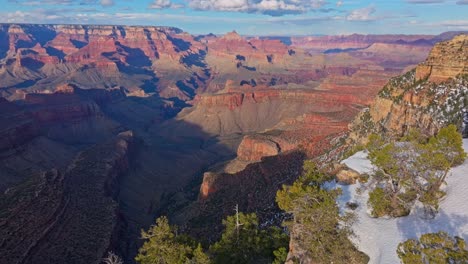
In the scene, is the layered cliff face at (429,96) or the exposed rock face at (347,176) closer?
the exposed rock face at (347,176)

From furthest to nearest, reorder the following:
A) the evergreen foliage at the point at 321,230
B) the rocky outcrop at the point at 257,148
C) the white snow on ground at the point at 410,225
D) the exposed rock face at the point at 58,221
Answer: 1. the rocky outcrop at the point at 257,148
2. the exposed rock face at the point at 58,221
3. the evergreen foliage at the point at 321,230
4. the white snow on ground at the point at 410,225

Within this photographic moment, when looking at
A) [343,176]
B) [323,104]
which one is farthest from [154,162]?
[343,176]

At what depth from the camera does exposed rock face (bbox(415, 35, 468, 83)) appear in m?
64.5

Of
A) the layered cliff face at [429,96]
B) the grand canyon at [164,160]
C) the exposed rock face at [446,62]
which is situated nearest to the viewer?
the layered cliff face at [429,96]

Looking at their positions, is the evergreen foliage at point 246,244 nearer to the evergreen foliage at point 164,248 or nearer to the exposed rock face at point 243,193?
the evergreen foliage at point 164,248

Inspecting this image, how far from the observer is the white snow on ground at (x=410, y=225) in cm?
2845

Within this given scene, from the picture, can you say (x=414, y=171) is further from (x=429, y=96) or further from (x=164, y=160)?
(x=164, y=160)

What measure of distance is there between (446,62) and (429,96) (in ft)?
21.4

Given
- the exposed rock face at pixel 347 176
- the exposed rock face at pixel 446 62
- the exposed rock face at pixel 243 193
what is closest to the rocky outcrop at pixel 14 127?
the exposed rock face at pixel 243 193

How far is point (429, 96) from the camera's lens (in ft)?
212

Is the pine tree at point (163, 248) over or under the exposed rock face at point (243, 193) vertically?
over

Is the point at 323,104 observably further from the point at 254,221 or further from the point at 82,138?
the point at 254,221

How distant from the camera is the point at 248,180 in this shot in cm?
7669

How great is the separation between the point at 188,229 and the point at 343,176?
31630 mm
